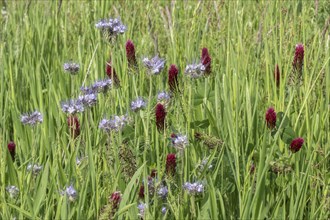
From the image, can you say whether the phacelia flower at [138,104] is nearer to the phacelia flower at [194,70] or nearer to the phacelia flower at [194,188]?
the phacelia flower at [194,70]

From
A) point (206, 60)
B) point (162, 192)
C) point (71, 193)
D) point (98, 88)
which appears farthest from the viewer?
point (206, 60)

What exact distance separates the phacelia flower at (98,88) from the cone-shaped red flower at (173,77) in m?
0.19

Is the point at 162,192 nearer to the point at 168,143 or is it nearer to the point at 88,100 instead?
the point at 88,100

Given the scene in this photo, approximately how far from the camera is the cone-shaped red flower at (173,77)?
5.96ft

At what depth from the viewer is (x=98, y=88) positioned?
1.89 metres

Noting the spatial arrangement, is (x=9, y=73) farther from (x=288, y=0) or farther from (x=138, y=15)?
(x=288, y=0)

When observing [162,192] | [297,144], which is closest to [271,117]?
[297,144]

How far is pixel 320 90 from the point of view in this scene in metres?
2.65

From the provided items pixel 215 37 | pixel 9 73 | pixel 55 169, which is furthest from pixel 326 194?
pixel 9 73

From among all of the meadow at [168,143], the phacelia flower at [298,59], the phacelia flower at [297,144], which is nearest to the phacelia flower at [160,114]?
the meadow at [168,143]

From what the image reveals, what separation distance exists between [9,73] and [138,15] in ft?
3.63

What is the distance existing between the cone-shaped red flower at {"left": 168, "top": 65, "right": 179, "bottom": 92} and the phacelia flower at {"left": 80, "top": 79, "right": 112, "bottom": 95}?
7.4 inches

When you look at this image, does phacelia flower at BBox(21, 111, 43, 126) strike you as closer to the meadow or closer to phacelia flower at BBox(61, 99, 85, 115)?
the meadow

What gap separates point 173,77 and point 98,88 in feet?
0.67
